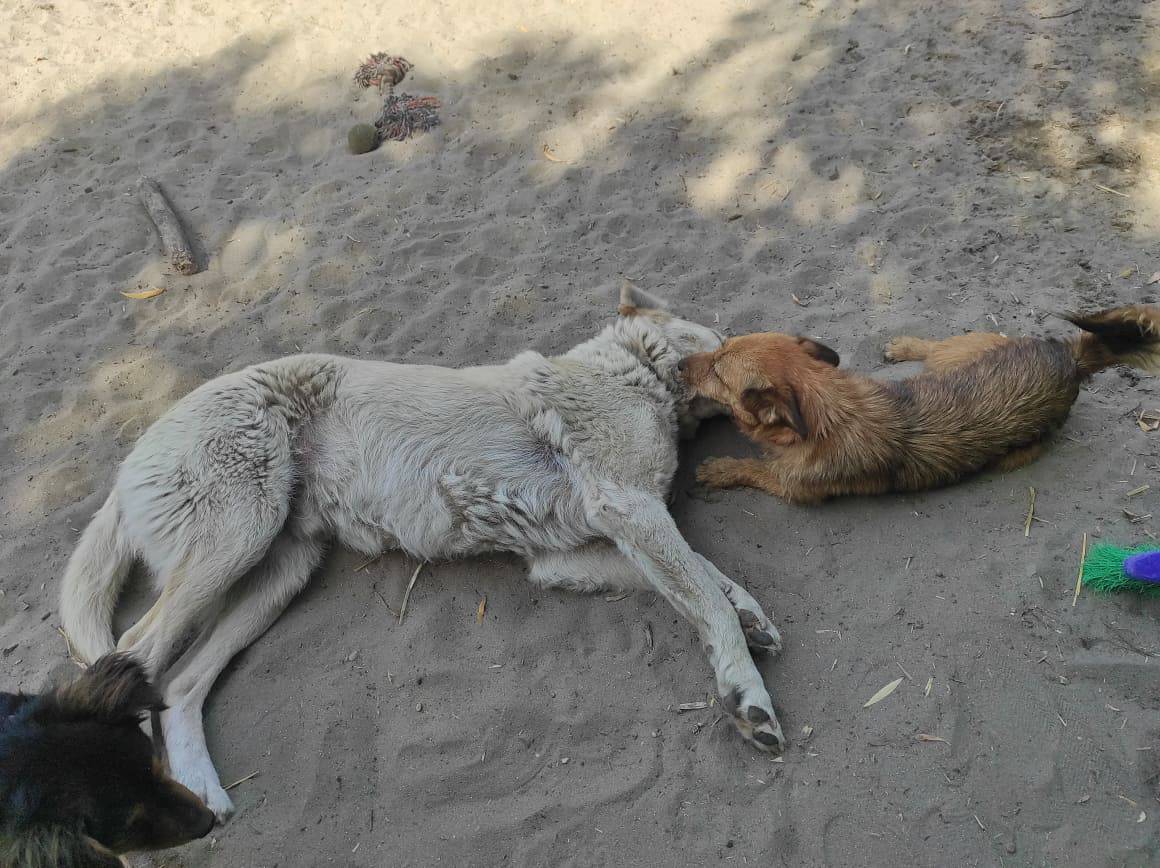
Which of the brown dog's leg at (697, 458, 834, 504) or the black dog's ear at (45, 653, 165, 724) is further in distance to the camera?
the brown dog's leg at (697, 458, 834, 504)

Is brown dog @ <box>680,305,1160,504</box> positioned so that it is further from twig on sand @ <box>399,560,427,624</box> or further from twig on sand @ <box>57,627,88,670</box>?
twig on sand @ <box>57,627,88,670</box>

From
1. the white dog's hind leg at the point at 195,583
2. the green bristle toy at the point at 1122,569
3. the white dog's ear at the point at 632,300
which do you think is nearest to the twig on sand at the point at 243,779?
the white dog's hind leg at the point at 195,583

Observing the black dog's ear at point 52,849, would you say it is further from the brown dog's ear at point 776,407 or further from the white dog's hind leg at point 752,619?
the brown dog's ear at point 776,407

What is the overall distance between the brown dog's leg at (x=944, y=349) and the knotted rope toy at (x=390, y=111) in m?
4.42

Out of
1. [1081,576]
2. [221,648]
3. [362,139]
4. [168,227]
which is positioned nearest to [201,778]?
[221,648]

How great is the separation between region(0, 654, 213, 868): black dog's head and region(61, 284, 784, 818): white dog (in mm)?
791

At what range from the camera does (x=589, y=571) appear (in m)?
3.83

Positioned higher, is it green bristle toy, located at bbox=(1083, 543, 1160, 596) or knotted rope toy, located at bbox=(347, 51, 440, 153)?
knotted rope toy, located at bbox=(347, 51, 440, 153)

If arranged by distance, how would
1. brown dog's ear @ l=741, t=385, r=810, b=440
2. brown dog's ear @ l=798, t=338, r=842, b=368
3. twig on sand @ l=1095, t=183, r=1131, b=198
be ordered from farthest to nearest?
twig on sand @ l=1095, t=183, r=1131, b=198 → brown dog's ear @ l=798, t=338, r=842, b=368 → brown dog's ear @ l=741, t=385, r=810, b=440

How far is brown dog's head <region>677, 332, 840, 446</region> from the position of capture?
12.7ft

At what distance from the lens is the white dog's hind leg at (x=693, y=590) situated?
315cm

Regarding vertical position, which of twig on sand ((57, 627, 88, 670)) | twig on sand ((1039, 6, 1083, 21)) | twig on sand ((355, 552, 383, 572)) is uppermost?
twig on sand ((1039, 6, 1083, 21))

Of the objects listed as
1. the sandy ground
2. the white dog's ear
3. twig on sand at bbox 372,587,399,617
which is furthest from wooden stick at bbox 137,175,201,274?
the white dog's ear

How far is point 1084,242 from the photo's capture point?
500cm
